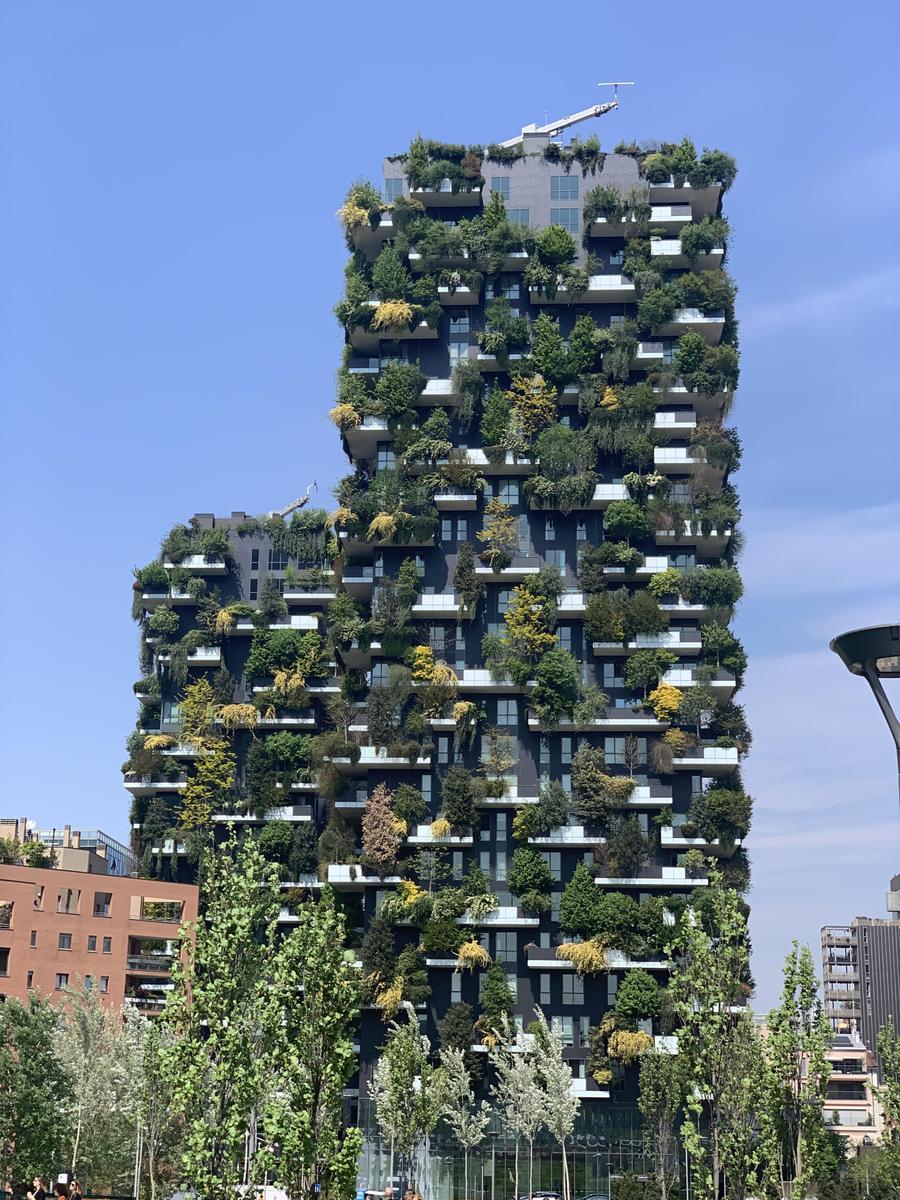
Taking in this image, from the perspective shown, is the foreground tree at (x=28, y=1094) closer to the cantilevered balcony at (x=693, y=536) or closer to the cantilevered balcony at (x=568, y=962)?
the cantilevered balcony at (x=568, y=962)

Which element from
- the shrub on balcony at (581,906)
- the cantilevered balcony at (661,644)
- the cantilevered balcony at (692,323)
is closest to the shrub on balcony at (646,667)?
the cantilevered balcony at (661,644)

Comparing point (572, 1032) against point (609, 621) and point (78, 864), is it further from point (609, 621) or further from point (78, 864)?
point (78, 864)

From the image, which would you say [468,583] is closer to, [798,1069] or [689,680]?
[689,680]

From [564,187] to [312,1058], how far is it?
88.6m

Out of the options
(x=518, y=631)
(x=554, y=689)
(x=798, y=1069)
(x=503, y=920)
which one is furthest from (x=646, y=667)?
(x=798, y=1069)

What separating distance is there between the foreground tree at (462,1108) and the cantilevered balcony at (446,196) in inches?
2323

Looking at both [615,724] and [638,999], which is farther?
[615,724]

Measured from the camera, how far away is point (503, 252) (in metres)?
119

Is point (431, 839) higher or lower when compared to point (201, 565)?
lower

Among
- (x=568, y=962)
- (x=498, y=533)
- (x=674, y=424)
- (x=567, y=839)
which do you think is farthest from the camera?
(x=674, y=424)

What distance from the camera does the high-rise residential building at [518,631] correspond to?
10625 centimetres

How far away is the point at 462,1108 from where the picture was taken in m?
98.4

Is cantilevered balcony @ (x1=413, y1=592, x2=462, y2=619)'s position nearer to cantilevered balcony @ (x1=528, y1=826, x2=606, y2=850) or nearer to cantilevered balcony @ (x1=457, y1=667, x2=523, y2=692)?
cantilevered balcony @ (x1=457, y1=667, x2=523, y2=692)

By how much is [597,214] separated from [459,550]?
26.1 m
